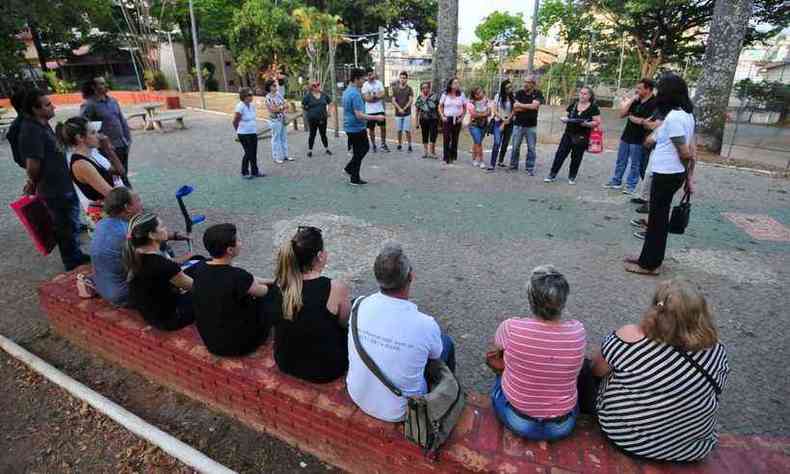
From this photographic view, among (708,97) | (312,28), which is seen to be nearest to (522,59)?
(312,28)

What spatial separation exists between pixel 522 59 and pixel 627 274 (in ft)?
163

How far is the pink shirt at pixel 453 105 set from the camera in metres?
8.38

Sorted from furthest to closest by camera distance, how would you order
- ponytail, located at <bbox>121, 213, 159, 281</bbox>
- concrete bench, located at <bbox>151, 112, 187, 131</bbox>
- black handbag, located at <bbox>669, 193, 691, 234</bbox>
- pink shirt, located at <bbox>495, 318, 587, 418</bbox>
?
1. concrete bench, located at <bbox>151, 112, 187, 131</bbox>
2. black handbag, located at <bbox>669, 193, 691, 234</bbox>
3. ponytail, located at <bbox>121, 213, 159, 281</bbox>
4. pink shirt, located at <bbox>495, 318, 587, 418</bbox>

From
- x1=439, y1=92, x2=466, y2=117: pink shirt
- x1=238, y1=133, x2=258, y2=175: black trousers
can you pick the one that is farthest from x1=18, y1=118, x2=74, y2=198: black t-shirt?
x1=439, y1=92, x2=466, y2=117: pink shirt

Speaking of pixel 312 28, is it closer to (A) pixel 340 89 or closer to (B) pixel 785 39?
(A) pixel 340 89

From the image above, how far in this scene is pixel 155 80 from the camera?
2477cm

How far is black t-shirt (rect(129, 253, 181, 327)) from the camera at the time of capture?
8.77 feet

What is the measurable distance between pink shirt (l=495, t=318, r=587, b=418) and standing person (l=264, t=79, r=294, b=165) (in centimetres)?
764

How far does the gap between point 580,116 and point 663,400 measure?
600cm

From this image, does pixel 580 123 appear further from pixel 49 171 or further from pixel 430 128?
pixel 49 171

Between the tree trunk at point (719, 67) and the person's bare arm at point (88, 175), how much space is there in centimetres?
1147

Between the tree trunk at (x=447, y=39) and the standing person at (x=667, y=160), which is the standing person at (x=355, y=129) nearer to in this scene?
the standing person at (x=667, y=160)

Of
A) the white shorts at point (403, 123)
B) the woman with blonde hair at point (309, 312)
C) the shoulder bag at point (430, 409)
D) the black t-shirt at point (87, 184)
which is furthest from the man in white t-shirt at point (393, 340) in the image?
the white shorts at point (403, 123)

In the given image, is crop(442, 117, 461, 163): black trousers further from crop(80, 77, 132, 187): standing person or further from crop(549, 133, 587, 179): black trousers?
crop(80, 77, 132, 187): standing person
